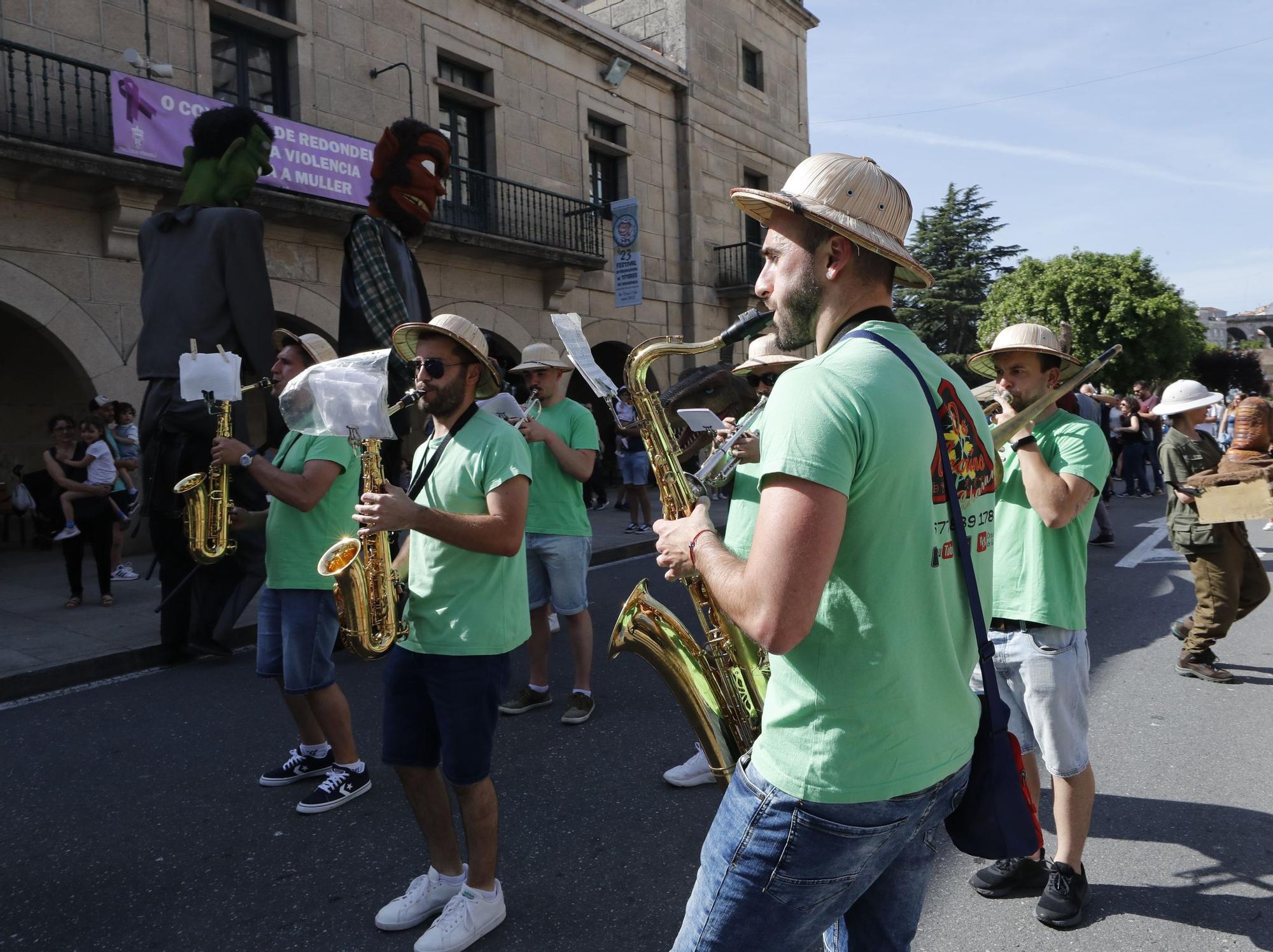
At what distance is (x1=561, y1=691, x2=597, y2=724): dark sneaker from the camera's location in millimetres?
4707

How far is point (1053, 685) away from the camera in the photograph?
9.41ft

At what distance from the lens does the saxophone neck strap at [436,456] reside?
291 cm

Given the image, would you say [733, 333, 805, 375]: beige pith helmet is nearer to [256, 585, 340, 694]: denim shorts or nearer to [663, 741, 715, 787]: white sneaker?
[663, 741, 715, 787]: white sneaker

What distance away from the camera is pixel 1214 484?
5238 mm

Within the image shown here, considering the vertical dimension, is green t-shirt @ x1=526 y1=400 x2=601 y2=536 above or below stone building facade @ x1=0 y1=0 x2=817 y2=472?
below

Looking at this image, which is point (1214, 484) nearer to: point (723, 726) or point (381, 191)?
point (723, 726)

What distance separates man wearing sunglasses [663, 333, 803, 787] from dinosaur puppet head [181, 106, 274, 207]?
369 centimetres

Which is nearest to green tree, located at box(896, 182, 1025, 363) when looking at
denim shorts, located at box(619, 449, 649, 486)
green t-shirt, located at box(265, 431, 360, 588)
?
denim shorts, located at box(619, 449, 649, 486)

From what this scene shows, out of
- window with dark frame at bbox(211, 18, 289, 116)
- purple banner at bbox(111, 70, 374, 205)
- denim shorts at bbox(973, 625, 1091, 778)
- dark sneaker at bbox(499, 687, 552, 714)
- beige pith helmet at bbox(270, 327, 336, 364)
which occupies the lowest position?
dark sneaker at bbox(499, 687, 552, 714)

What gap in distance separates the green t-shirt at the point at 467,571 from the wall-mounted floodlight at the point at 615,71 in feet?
52.2

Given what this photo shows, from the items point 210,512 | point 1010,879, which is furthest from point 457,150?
point 1010,879

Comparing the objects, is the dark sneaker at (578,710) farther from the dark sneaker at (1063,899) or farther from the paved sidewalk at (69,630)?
the paved sidewalk at (69,630)

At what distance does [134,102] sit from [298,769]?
351 inches

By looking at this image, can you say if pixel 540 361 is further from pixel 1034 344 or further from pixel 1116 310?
pixel 1116 310
